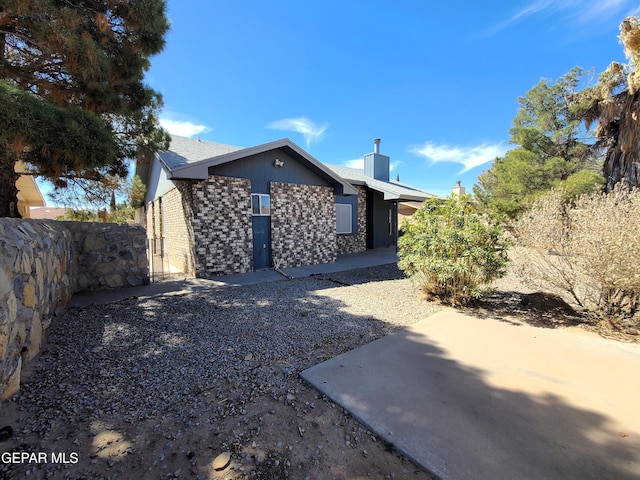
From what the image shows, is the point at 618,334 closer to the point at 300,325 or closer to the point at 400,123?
the point at 300,325

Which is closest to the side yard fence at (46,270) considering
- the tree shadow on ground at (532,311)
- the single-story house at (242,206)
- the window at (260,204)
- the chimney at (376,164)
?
the single-story house at (242,206)

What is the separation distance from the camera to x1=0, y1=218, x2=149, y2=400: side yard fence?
2418mm

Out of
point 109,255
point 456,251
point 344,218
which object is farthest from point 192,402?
point 344,218

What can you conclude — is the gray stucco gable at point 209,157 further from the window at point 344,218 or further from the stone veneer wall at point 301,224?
the window at point 344,218

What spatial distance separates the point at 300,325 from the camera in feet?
14.4

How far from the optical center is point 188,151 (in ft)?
34.6

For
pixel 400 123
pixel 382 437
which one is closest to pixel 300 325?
pixel 382 437

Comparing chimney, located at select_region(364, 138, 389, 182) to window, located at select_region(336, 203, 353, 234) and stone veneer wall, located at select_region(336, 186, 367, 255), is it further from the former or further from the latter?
window, located at select_region(336, 203, 353, 234)

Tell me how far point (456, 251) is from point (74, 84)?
7.63m

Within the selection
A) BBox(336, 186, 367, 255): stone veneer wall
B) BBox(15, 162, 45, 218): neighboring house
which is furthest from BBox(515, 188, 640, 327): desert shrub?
BBox(15, 162, 45, 218): neighboring house

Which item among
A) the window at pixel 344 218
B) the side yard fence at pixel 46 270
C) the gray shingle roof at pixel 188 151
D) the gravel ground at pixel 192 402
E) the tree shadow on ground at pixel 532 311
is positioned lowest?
the gravel ground at pixel 192 402

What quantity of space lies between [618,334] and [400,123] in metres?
13.9

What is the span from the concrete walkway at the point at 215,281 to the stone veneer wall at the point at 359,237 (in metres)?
1.71

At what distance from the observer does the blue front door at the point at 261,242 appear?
894 cm
